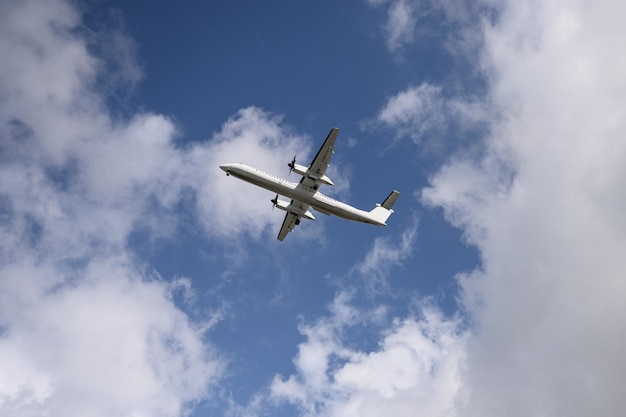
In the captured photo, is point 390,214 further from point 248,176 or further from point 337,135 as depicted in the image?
point 248,176

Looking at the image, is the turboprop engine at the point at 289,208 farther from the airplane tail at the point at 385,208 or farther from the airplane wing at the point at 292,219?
the airplane tail at the point at 385,208

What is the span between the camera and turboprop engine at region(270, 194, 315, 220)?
74.5 metres

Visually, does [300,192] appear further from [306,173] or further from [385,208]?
[385,208]

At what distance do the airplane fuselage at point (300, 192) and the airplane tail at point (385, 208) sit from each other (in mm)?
2129

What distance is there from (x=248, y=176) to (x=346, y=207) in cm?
1419

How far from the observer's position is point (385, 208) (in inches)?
3022

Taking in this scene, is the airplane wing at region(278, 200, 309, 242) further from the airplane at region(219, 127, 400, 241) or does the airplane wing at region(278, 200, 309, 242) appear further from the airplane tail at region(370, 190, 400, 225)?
the airplane tail at region(370, 190, 400, 225)

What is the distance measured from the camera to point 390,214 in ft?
249

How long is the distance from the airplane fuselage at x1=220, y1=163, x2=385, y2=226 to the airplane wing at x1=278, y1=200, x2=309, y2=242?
4.23 meters

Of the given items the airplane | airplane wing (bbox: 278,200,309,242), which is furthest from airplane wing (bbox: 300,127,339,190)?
airplane wing (bbox: 278,200,309,242)

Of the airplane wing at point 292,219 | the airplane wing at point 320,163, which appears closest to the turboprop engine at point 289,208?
the airplane wing at point 292,219

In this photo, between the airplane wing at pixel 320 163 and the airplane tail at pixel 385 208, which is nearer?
the airplane wing at pixel 320 163

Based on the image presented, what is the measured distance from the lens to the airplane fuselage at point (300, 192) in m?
65.5

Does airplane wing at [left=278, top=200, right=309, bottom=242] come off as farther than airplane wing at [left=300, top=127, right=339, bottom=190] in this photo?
Yes
